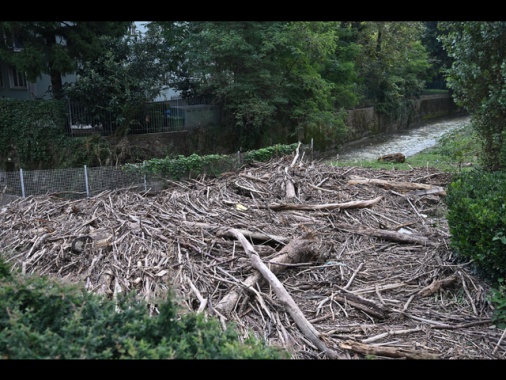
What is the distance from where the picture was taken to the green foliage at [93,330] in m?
2.90

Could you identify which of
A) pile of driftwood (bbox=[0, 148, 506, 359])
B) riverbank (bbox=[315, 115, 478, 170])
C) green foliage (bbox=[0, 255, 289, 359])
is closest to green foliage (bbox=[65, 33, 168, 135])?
pile of driftwood (bbox=[0, 148, 506, 359])

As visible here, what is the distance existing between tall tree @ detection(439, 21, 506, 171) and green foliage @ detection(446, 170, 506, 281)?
359 centimetres

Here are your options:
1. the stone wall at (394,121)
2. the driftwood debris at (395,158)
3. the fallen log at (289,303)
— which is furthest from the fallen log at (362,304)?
the stone wall at (394,121)

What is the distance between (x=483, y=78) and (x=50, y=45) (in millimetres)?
15119

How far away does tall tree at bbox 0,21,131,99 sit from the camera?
1605 centimetres

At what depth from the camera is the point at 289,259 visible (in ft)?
23.5

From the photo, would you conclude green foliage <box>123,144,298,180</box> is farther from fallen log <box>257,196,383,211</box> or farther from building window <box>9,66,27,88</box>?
building window <box>9,66,27,88</box>

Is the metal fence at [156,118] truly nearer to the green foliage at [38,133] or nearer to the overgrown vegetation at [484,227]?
the green foliage at [38,133]

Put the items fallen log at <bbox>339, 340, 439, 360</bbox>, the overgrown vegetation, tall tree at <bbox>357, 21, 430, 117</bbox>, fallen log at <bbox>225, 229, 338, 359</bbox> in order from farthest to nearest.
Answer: tall tree at <bbox>357, 21, 430, 117</bbox> < the overgrown vegetation < fallen log at <bbox>225, 229, 338, 359</bbox> < fallen log at <bbox>339, 340, 439, 360</bbox>

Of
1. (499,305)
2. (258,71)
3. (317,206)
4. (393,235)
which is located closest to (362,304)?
(499,305)

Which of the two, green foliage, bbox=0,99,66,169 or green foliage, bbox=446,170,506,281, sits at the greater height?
green foliage, bbox=0,99,66,169

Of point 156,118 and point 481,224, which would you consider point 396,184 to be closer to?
point 481,224
